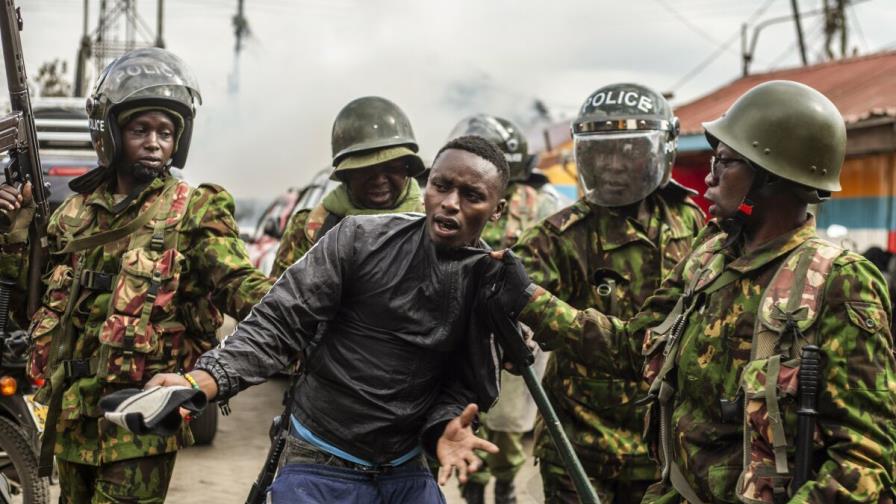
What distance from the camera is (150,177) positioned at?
15.5ft

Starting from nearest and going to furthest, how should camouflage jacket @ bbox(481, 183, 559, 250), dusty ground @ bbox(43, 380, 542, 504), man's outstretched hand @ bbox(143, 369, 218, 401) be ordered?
1. man's outstretched hand @ bbox(143, 369, 218, 401)
2. dusty ground @ bbox(43, 380, 542, 504)
3. camouflage jacket @ bbox(481, 183, 559, 250)

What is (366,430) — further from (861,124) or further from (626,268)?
(861,124)

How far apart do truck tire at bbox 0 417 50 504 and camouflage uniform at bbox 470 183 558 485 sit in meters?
2.44

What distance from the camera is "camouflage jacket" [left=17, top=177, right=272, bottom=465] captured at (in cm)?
450

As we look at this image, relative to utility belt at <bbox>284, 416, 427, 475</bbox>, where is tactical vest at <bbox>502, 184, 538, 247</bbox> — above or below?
below

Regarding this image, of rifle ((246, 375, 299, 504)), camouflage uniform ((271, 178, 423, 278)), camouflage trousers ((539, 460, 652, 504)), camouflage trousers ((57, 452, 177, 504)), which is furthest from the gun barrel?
camouflage trousers ((539, 460, 652, 504))

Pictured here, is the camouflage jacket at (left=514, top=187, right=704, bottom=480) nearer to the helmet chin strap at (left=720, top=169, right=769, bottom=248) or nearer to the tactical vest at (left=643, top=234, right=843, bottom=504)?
the helmet chin strap at (left=720, top=169, right=769, bottom=248)

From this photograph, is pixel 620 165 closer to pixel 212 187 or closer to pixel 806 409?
pixel 212 187

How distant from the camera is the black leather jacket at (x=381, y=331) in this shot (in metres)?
3.61

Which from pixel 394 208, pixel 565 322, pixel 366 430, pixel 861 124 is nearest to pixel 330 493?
pixel 366 430

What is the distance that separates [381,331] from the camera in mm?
3648

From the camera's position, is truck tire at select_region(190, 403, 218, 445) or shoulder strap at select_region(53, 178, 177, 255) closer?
shoulder strap at select_region(53, 178, 177, 255)

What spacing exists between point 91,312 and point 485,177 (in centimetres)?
181

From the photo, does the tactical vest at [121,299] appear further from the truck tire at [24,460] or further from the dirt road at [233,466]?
the dirt road at [233,466]
